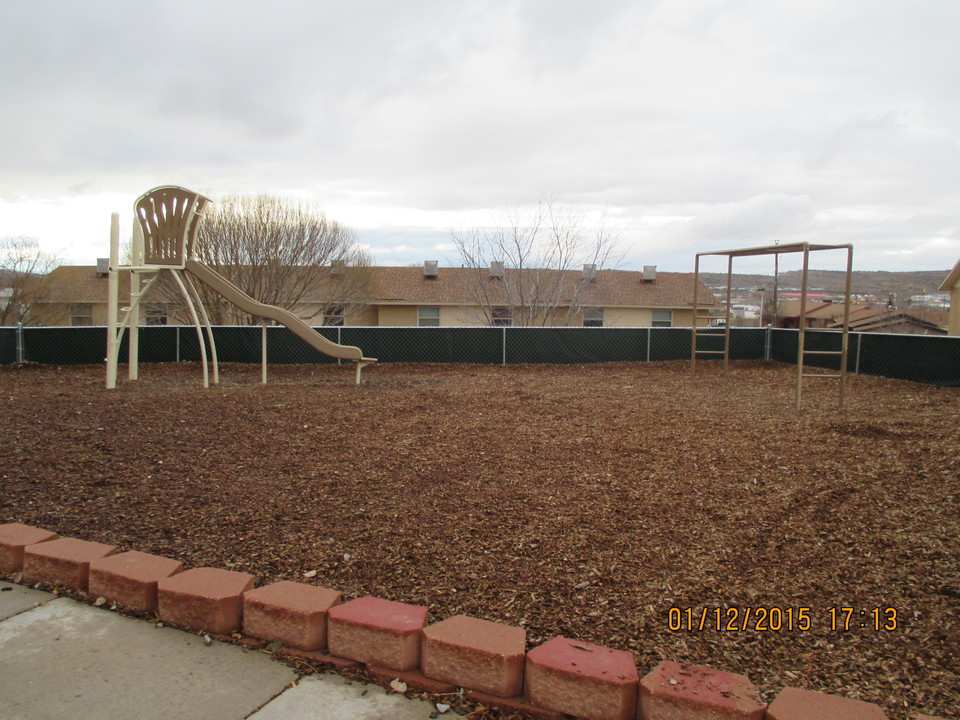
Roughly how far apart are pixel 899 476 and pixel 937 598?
1.74 meters

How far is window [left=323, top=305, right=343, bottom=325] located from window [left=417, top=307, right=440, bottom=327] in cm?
365

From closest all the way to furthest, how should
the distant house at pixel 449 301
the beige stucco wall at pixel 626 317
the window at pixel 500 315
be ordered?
the distant house at pixel 449 301
the window at pixel 500 315
the beige stucco wall at pixel 626 317

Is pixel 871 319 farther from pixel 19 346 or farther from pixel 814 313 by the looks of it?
pixel 19 346

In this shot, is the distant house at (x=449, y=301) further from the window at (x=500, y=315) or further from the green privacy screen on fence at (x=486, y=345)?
the green privacy screen on fence at (x=486, y=345)

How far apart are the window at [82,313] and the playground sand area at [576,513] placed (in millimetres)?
23136

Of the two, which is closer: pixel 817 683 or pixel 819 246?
pixel 817 683

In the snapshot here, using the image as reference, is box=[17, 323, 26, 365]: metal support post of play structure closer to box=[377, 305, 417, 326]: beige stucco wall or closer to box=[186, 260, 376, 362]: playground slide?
box=[186, 260, 376, 362]: playground slide

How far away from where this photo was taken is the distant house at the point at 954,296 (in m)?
18.9

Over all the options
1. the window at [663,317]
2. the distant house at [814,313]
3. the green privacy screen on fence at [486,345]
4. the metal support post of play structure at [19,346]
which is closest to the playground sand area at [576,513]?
the green privacy screen on fence at [486,345]

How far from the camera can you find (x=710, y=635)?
249cm

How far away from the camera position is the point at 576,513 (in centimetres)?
364

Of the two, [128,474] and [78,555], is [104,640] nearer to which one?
[78,555]

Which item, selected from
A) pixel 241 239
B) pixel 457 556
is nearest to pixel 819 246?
pixel 457 556

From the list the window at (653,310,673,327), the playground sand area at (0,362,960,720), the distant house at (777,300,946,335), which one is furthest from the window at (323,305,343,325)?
the playground sand area at (0,362,960,720)
